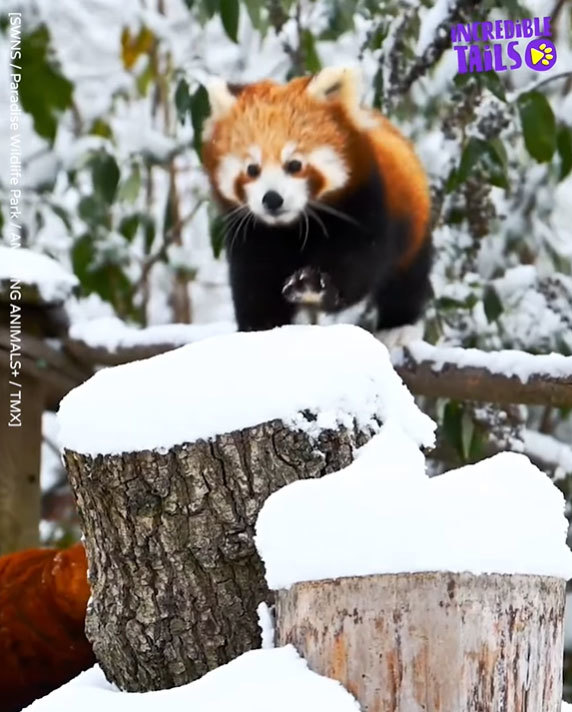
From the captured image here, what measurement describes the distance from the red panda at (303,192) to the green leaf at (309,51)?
1061 millimetres

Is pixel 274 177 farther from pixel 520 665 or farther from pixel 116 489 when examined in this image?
pixel 520 665

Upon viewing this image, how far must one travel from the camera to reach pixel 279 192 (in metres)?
2.57

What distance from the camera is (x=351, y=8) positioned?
3.54 meters

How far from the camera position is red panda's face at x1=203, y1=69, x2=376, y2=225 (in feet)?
8.55

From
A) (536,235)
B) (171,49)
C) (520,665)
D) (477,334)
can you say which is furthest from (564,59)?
(520,665)

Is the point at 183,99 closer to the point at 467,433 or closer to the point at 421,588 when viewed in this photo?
the point at 467,433

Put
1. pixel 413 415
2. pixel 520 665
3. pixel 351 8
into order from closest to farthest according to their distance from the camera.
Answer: pixel 520 665 → pixel 413 415 → pixel 351 8

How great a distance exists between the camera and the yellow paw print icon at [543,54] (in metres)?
3.45

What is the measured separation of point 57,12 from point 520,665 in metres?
4.67

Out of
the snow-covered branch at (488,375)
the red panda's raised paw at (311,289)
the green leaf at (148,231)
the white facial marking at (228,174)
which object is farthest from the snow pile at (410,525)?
the green leaf at (148,231)

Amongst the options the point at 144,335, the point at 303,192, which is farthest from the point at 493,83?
the point at 144,335

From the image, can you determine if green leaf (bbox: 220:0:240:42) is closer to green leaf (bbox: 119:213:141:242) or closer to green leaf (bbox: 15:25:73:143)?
green leaf (bbox: 15:25:73:143)

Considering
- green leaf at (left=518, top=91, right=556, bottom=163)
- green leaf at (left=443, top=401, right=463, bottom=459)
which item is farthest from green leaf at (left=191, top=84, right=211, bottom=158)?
green leaf at (left=443, top=401, right=463, bottom=459)

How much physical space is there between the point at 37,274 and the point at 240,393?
1659 millimetres
